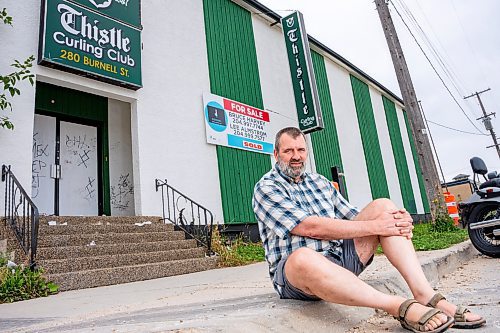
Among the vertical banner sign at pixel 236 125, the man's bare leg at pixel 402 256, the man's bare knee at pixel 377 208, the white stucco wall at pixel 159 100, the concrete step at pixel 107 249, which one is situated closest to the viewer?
the man's bare leg at pixel 402 256

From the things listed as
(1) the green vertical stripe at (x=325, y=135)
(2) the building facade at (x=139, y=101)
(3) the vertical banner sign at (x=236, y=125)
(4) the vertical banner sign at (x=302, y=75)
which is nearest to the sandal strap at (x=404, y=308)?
(2) the building facade at (x=139, y=101)

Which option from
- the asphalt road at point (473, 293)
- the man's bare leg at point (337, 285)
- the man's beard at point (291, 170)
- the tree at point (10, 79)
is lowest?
the asphalt road at point (473, 293)

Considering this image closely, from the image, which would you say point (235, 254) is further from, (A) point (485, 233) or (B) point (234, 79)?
(B) point (234, 79)

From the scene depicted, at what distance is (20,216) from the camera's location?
16.5ft

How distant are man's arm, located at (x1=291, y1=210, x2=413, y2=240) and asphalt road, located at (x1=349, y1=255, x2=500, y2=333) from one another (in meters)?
0.45

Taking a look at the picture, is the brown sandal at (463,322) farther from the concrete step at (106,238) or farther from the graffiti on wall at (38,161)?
the graffiti on wall at (38,161)

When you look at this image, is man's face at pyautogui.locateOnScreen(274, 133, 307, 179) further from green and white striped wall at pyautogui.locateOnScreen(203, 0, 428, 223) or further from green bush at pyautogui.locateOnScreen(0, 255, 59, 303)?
green and white striped wall at pyautogui.locateOnScreen(203, 0, 428, 223)

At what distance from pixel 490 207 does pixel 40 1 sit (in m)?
7.09

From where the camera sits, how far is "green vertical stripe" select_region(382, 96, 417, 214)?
16.1 metres

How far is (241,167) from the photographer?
8.49 m

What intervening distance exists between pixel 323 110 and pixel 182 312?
A: 35.6 feet

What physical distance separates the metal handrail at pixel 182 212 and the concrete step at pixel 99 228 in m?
0.41

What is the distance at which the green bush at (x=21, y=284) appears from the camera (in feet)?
11.7

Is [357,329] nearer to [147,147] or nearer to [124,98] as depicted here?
[147,147]
